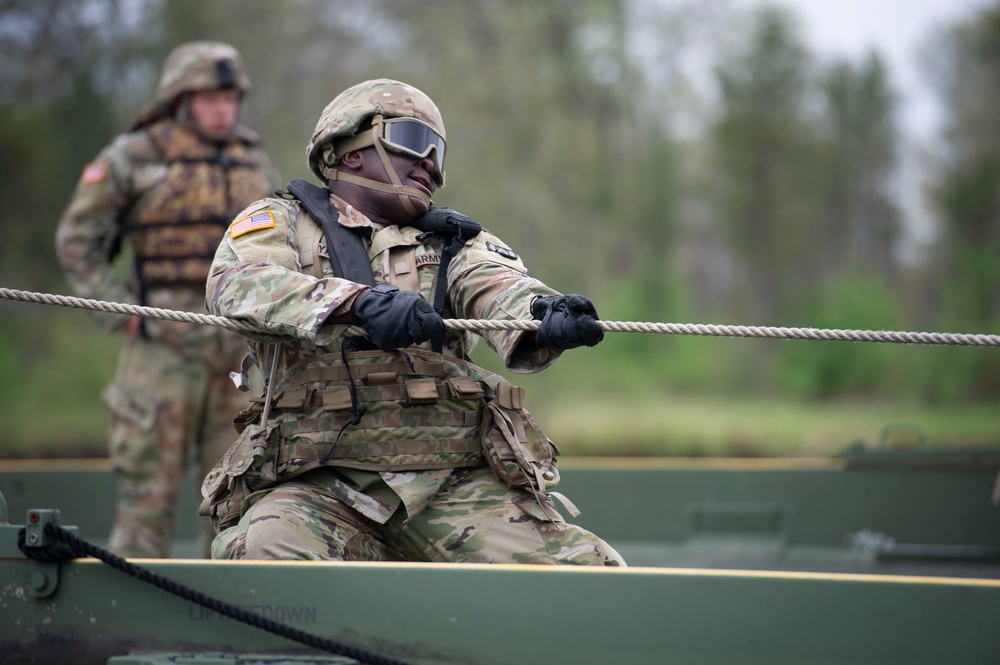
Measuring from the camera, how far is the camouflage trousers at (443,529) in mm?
2908

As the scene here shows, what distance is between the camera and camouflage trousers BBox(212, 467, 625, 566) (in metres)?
2.91

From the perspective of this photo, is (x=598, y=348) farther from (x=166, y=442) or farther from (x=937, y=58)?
(x=166, y=442)

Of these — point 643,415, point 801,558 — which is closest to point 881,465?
point 801,558

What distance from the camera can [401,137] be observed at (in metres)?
3.29

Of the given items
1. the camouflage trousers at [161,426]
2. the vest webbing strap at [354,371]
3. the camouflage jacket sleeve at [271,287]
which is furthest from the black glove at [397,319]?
the camouflage trousers at [161,426]

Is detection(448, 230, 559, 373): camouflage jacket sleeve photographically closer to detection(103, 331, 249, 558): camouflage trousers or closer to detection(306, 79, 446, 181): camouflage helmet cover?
detection(306, 79, 446, 181): camouflage helmet cover

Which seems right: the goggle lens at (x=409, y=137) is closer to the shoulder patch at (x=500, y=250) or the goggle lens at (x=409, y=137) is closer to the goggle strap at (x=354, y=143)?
the goggle strap at (x=354, y=143)

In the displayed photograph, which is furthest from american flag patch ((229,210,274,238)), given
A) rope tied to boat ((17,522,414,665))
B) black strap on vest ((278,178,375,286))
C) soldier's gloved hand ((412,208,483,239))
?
rope tied to boat ((17,522,414,665))

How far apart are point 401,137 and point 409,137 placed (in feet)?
0.07

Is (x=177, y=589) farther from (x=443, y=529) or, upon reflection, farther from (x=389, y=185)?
(x=389, y=185)

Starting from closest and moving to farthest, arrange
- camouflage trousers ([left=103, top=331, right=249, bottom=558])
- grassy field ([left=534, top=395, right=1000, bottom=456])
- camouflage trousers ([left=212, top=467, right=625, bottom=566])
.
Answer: camouflage trousers ([left=212, top=467, right=625, bottom=566]), camouflage trousers ([left=103, top=331, right=249, bottom=558]), grassy field ([left=534, top=395, right=1000, bottom=456])

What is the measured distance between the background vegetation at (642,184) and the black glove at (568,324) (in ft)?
23.3

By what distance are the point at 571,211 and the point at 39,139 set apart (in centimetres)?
563

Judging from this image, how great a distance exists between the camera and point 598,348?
43.1 ft
